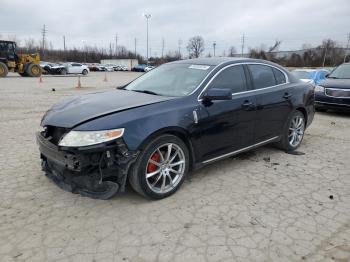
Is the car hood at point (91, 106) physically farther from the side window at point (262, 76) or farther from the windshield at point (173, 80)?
the side window at point (262, 76)

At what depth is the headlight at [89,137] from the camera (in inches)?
124

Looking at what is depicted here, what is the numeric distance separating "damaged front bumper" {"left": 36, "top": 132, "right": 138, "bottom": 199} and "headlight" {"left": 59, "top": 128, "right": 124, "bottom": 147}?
0.05 metres

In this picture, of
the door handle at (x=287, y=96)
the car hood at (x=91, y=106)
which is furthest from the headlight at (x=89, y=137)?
the door handle at (x=287, y=96)

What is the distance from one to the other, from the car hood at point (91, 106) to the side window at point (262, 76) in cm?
168

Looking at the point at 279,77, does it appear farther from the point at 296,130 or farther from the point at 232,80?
the point at 232,80

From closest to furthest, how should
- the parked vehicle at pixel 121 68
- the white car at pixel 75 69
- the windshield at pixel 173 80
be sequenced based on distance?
the windshield at pixel 173 80
the white car at pixel 75 69
the parked vehicle at pixel 121 68

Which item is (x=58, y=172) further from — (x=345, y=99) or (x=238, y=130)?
(x=345, y=99)

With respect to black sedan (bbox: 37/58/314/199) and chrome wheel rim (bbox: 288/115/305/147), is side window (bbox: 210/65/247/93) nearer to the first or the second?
black sedan (bbox: 37/58/314/199)

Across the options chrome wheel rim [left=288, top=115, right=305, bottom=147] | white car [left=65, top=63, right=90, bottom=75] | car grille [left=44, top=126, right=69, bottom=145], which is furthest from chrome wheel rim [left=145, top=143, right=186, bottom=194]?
white car [left=65, top=63, right=90, bottom=75]

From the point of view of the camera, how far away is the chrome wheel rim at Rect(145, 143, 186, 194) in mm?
3604

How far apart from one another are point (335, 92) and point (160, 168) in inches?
294

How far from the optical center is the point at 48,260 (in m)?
2.62

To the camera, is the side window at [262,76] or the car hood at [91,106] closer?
the car hood at [91,106]

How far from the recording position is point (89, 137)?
10.4ft
